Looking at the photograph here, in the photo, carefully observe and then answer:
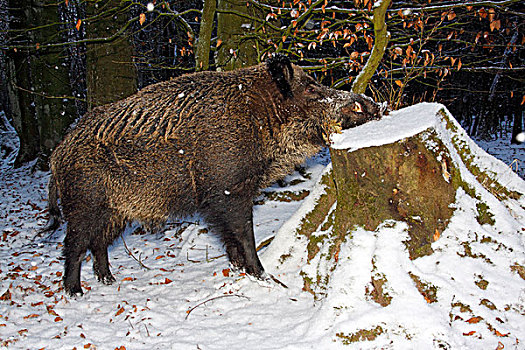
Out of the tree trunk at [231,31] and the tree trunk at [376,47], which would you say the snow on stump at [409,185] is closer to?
the tree trunk at [376,47]

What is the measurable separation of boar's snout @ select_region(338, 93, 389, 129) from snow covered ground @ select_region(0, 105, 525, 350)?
368 millimetres

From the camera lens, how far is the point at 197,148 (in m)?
3.61

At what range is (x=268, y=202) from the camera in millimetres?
6480

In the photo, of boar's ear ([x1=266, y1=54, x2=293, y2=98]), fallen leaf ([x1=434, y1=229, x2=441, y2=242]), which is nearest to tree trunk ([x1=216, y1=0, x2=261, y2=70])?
boar's ear ([x1=266, y1=54, x2=293, y2=98])

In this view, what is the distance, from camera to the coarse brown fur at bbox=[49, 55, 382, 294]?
3.63 metres

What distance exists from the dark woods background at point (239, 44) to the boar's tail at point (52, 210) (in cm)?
198

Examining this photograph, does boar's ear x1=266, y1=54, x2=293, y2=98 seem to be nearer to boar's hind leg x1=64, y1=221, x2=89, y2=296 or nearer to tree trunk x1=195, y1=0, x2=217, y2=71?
tree trunk x1=195, y1=0, x2=217, y2=71

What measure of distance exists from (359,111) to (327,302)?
1.93 m

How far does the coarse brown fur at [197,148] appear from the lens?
11.9 feet

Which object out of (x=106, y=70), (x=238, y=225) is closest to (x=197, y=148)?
(x=238, y=225)

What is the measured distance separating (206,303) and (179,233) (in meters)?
2.61

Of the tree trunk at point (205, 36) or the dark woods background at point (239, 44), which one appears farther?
the tree trunk at point (205, 36)

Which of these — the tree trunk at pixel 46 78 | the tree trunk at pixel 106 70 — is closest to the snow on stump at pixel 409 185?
the tree trunk at pixel 106 70

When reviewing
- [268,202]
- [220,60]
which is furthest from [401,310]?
[220,60]
